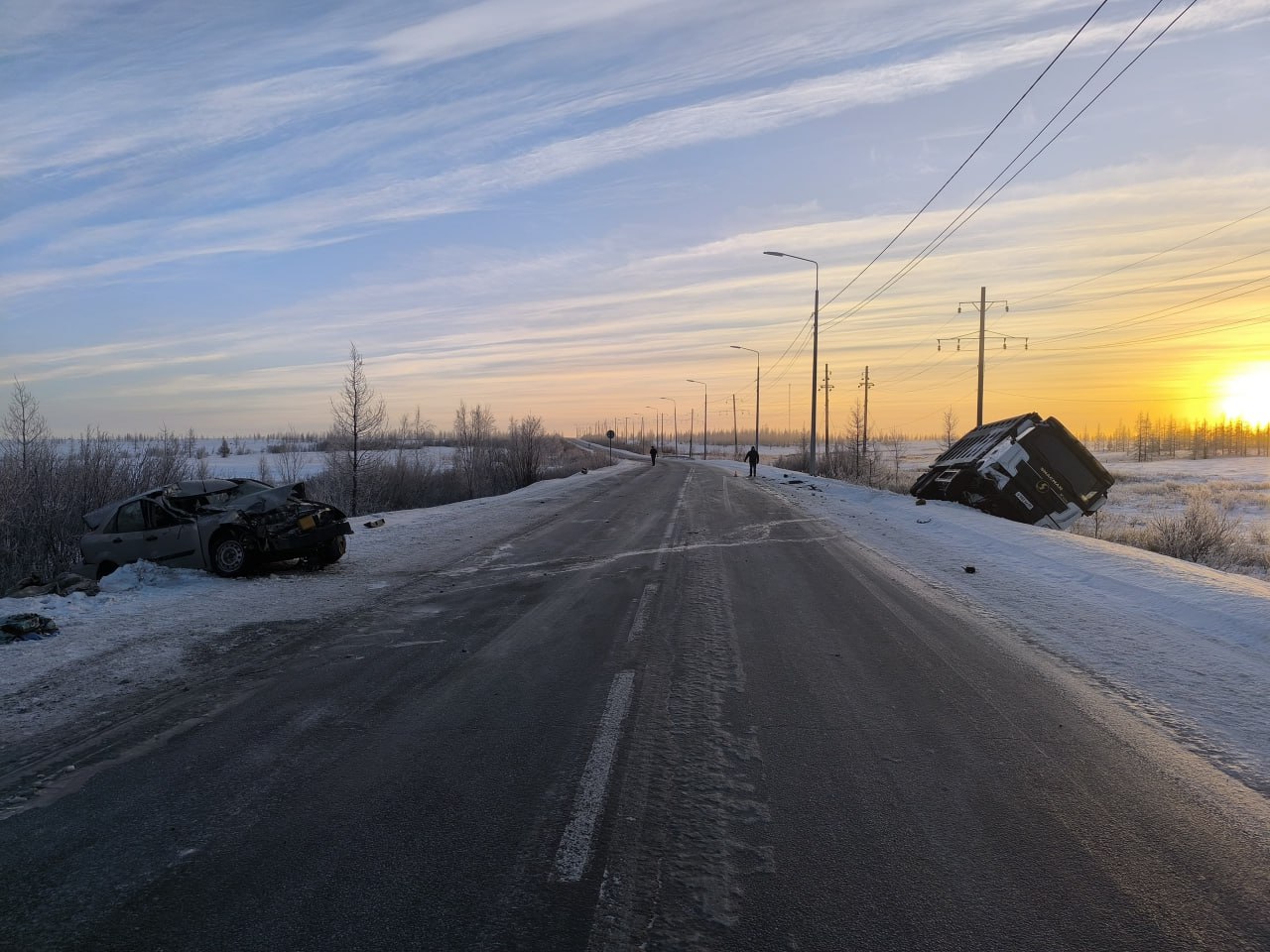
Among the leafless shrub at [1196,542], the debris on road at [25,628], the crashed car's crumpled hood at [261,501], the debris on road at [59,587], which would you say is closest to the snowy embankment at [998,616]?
the debris on road at [25,628]

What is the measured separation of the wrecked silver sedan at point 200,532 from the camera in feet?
34.9

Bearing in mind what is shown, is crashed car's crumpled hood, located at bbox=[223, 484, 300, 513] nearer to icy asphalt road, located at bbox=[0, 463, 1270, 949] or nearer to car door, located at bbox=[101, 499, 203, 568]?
car door, located at bbox=[101, 499, 203, 568]

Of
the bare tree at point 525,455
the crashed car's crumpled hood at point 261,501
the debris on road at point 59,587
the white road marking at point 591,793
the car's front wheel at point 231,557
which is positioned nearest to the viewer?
the white road marking at point 591,793

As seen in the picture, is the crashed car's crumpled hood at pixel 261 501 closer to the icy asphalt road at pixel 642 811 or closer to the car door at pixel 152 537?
the car door at pixel 152 537

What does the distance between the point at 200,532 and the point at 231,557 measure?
58cm

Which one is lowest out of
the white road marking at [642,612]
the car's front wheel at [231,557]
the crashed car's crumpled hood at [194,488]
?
the white road marking at [642,612]

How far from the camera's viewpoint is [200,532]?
419 inches

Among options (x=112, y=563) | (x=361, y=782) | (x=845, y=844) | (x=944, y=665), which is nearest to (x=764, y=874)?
(x=845, y=844)

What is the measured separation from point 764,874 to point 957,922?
762 mm

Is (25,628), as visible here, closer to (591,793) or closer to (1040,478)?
(591,793)

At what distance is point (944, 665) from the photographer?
20.8 feet

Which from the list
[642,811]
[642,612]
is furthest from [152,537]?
[642,811]

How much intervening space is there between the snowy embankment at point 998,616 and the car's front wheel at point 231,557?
23cm

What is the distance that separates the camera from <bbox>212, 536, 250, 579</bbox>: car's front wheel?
10625 mm
